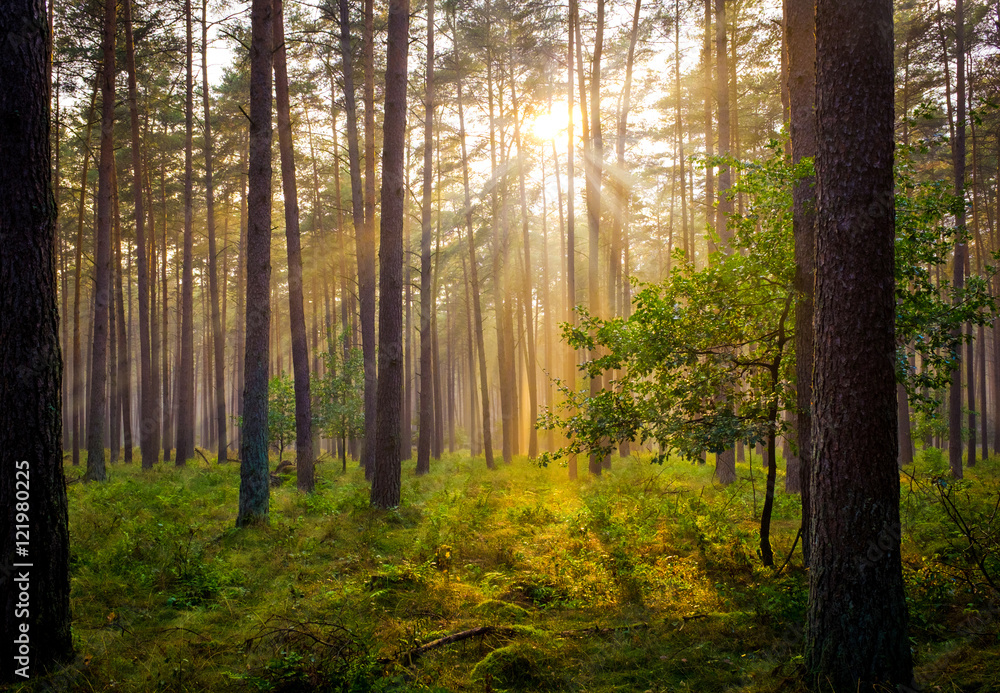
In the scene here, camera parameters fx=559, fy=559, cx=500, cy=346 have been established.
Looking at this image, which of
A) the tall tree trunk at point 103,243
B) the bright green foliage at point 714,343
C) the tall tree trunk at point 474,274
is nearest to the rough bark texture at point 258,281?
the bright green foliage at point 714,343

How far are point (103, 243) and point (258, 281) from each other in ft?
29.3

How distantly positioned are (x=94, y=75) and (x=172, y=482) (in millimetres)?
13240

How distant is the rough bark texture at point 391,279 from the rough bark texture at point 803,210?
6410 millimetres

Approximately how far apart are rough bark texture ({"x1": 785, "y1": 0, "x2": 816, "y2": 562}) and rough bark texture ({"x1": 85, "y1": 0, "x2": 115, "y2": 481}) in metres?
15.6

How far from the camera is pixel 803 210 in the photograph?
6477 mm

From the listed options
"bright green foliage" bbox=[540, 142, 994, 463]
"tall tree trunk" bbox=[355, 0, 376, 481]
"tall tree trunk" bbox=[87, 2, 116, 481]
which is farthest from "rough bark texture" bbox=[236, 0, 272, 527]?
"tall tree trunk" bbox=[87, 2, 116, 481]

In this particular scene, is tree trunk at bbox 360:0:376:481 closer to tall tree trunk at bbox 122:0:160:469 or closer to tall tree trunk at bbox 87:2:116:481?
tall tree trunk at bbox 87:2:116:481

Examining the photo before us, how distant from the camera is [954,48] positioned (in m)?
17.4

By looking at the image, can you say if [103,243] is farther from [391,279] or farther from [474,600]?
[474,600]

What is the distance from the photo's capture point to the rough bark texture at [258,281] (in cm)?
917

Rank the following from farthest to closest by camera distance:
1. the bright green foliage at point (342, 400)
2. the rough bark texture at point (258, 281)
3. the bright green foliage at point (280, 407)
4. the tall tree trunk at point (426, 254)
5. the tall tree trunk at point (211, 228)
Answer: the bright green foliage at point (280, 407) → the bright green foliage at point (342, 400) → the tall tree trunk at point (211, 228) → the tall tree trunk at point (426, 254) → the rough bark texture at point (258, 281)

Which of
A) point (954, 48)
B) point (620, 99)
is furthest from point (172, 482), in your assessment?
point (954, 48)

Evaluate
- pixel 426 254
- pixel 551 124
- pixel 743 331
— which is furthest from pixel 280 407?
pixel 743 331

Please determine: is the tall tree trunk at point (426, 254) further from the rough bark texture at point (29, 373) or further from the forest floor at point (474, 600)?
the rough bark texture at point (29, 373)
